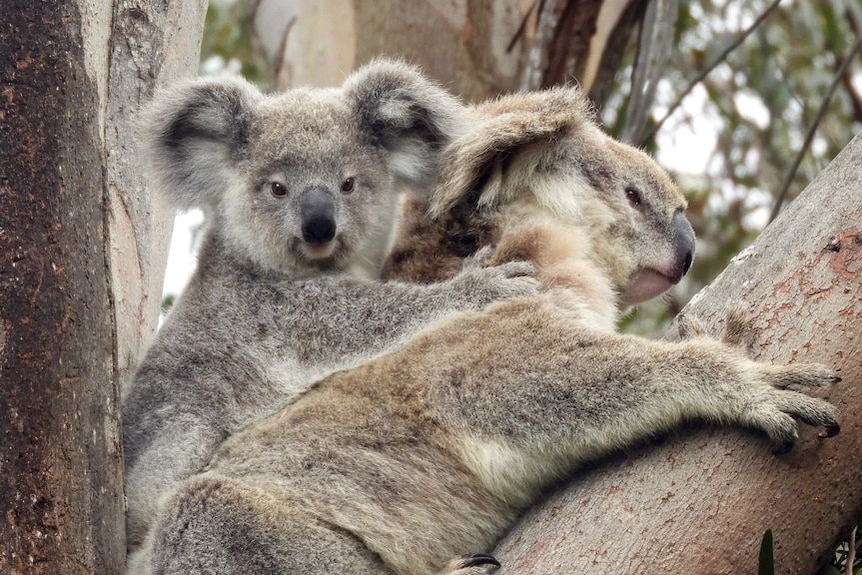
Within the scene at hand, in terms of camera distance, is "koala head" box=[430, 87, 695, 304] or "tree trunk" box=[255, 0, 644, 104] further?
"tree trunk" box=[255, 0, 644, 104]

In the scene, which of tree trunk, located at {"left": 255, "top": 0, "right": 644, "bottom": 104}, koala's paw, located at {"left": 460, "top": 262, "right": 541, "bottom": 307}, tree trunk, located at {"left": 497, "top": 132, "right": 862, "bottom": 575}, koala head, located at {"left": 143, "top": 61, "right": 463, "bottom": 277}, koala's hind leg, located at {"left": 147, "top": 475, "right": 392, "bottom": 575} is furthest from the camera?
tree trunk, located at {"left": 255, "top": 0, "right": 644, "bottom": 104}

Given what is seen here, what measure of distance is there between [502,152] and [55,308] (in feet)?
4.63

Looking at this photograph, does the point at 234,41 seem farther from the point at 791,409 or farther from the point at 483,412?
the point at 791,409

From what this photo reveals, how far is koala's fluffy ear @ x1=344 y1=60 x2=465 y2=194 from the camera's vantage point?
3.70m

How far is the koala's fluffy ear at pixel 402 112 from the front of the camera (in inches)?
145

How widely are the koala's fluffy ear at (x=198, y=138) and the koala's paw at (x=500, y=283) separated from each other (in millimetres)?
1153

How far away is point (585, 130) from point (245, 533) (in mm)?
1560

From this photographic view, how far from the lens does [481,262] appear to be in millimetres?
3113

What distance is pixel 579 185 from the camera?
3152mm

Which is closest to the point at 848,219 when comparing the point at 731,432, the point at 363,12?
the point at 731,432

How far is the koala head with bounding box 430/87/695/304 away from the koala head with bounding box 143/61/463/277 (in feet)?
1.18

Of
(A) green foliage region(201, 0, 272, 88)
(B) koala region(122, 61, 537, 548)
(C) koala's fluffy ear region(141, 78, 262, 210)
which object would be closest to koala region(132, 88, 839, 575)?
(B) koala region(122, 61, 537, 548)

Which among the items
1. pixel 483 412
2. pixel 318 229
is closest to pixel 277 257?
pixel 318 229

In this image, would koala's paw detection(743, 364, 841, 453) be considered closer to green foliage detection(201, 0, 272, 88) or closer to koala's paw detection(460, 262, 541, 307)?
koala's paw detection(460, 262, 541, 307)
